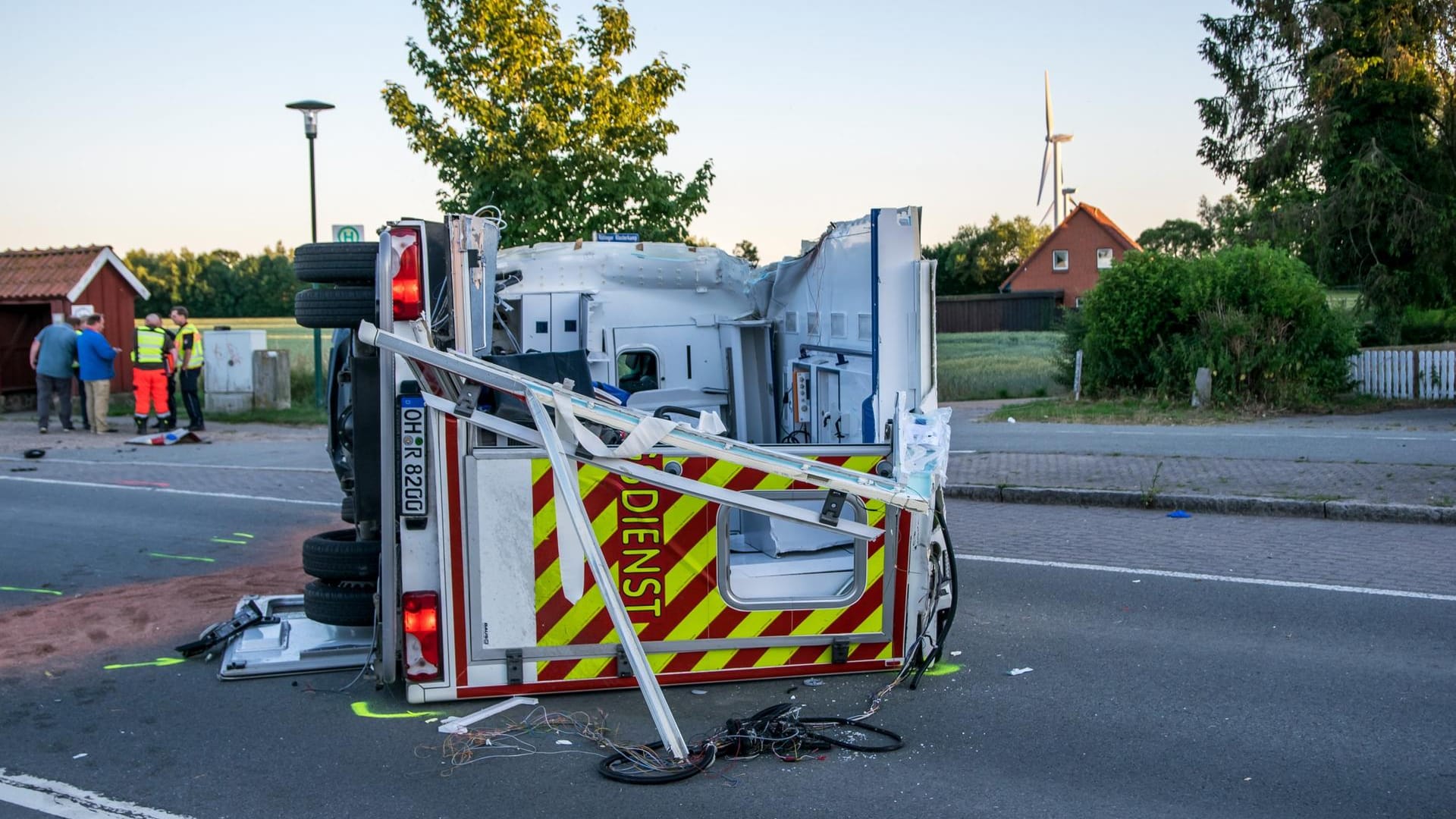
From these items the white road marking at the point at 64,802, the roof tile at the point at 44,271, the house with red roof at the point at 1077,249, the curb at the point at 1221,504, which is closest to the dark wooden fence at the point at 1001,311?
the house with red roof at the point at 1077,249

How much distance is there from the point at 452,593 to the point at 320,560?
35.4 inches

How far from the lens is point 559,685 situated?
5512 millimetres

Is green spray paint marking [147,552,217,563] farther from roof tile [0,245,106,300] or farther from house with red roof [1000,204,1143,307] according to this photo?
house with red roof [1000,204,1143,307]

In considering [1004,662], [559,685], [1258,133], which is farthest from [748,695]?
[1258,133]

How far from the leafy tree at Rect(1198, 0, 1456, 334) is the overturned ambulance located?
80.0ft

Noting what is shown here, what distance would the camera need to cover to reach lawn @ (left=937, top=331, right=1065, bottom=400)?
26406 millimetres

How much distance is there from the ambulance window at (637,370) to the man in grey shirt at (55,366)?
566 inches

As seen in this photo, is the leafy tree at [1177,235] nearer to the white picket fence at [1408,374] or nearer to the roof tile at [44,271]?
the white picket fence at [1408,374]

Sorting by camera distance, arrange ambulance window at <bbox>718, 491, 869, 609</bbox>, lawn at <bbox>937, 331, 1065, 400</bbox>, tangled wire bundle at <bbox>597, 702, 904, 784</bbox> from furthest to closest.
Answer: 1. lawn at <bbox>937, 331, 1065, 400</bbox>
2. ambulance window at <bbox>718, 491, 869, 609</bbox>
3. tangled wire bundle at <bbox>597, 702, 904, 784</bbox>

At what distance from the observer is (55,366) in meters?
19.3

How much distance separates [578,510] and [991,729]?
6.57ft

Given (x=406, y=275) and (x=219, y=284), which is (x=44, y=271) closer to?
(x=406, y=275)

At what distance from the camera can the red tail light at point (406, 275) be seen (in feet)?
17.1

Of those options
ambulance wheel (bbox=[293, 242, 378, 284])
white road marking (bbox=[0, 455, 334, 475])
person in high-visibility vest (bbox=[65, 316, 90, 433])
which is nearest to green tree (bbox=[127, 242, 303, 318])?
person in high-visibility vest (bbox=[65, 316, 90, 433])
